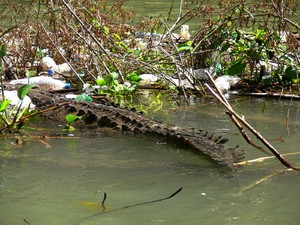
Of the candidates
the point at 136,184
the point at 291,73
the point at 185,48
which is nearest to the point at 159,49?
the point at 185,48

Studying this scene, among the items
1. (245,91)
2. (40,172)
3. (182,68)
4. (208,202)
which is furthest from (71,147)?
(245,91)

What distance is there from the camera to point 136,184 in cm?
373

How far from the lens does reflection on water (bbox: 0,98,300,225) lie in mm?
3203

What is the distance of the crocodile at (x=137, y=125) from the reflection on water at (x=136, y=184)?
0.08 metres

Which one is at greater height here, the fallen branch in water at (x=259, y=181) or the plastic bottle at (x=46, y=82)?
the plastic bottle at (x=46, y=82)

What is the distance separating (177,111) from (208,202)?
8.75 feet

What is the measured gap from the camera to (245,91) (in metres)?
6.87

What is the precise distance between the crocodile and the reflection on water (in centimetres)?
8

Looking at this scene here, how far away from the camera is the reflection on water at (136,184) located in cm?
320

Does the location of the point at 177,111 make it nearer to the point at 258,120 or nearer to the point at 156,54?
the point at 258,120

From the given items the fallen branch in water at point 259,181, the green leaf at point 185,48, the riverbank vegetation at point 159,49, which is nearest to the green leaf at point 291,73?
the riverbank vegetation at point 159,49

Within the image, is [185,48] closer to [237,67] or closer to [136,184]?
[237,67]

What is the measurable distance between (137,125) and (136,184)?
1.50 metres

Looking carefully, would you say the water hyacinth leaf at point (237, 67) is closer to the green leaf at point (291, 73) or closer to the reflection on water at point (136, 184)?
the green leaf at point (291, 73)
